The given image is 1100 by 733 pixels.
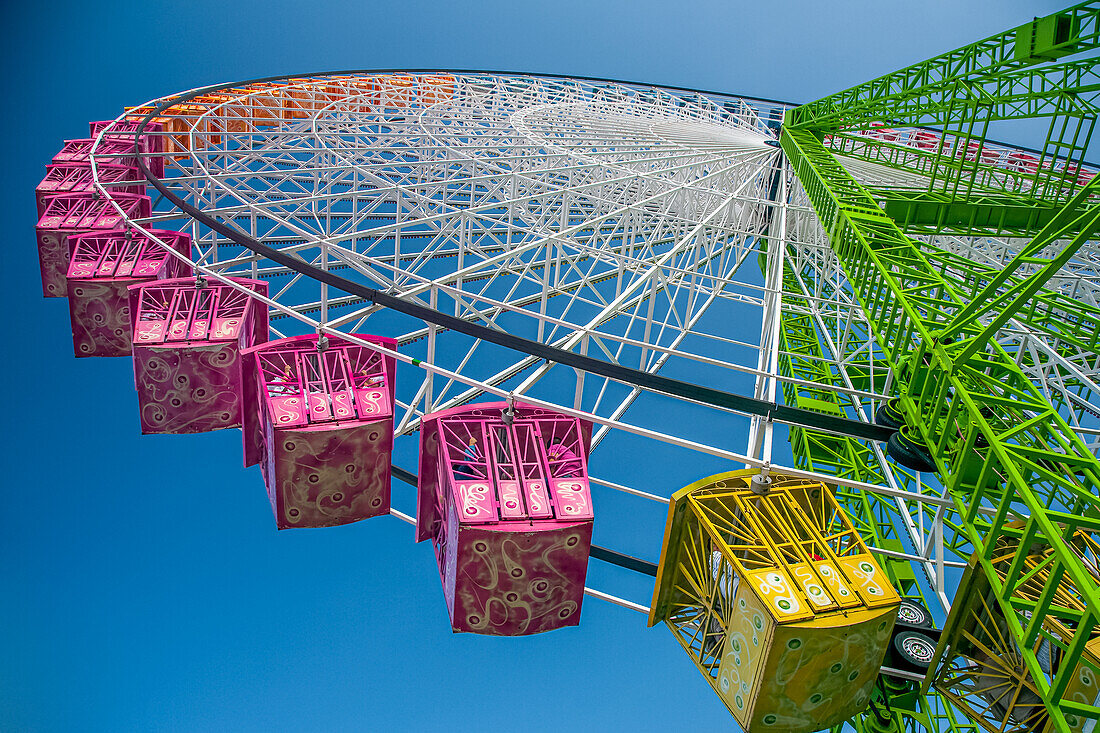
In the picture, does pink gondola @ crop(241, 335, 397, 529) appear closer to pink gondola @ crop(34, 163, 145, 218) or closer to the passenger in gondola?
the passenger in gondola

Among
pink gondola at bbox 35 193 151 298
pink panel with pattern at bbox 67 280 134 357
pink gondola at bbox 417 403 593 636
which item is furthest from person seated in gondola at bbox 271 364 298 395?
pink gondola at bbox 35 193 151 298

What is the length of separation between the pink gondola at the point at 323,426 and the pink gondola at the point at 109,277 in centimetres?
808

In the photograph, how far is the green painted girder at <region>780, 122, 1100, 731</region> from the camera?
1098cm

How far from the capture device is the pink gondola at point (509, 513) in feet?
51.0

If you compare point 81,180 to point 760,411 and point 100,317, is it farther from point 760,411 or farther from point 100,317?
point 760,411

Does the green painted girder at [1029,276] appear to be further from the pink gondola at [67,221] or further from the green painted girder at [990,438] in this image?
the pink gondola at [67,221]

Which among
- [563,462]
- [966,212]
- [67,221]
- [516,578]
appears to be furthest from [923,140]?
[67,221]

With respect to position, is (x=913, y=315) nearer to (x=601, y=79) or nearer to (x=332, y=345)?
(x=332, y=345)

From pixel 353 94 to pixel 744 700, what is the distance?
37048 mm

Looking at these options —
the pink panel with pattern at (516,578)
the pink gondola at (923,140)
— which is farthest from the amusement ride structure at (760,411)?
the pink gondola at (923,140)

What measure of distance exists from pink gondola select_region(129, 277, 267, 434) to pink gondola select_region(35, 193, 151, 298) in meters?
7.42

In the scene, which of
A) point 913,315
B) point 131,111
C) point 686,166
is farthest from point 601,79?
point 913,315

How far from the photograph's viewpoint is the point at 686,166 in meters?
31.5

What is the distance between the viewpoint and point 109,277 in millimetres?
24938
